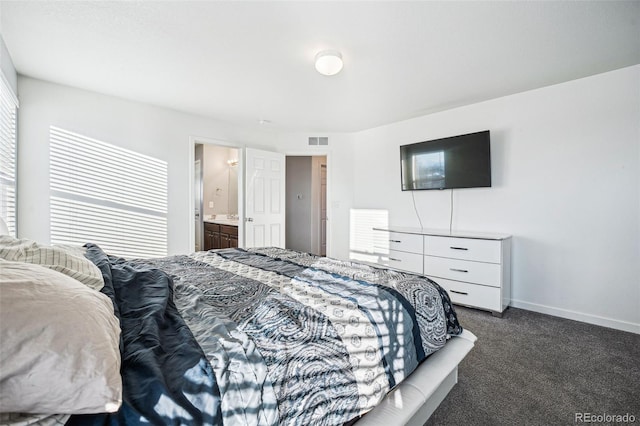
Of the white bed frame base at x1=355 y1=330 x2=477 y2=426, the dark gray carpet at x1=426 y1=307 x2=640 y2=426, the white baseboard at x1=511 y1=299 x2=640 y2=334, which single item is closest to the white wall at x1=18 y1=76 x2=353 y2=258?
the white baseboard at x1=511 y1=299 x2=640 y2=334

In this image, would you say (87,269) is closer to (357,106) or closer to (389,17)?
(389,17)

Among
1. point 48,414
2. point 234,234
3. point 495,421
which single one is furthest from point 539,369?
point 234,234

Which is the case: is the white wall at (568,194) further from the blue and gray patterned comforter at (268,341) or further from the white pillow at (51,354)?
the white pillow at (51,354)

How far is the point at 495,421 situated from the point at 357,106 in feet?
10.5

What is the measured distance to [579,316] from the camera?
278cm

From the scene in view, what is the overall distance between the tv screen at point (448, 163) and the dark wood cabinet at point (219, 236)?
2.79m

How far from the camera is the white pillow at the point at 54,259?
1.11 meters

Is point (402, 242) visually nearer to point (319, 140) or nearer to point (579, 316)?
point (579, 316)

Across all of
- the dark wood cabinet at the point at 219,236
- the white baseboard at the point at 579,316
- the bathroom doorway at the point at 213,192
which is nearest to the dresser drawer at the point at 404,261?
the white baseboard at the point at 579,316

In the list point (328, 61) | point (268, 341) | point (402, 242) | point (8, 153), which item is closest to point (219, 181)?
point (8, 153)

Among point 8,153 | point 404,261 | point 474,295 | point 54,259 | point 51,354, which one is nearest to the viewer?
point 51,354

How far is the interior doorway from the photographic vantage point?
19.6 ft

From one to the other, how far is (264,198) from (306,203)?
5.34 ft

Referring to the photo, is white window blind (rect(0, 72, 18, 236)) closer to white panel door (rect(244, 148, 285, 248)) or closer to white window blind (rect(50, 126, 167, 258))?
white window blind (rect(50, 126, 167, 258))
